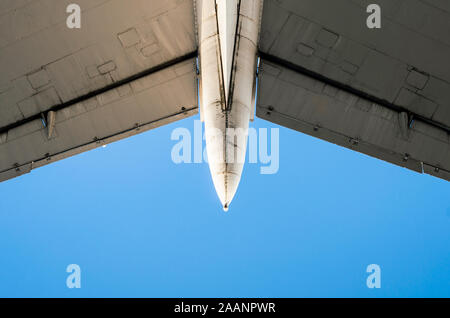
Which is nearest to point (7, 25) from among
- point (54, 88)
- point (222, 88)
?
point (54, 88)

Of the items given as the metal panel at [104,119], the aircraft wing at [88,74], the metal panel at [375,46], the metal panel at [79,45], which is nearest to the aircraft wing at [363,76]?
the metal panel at [375,46]

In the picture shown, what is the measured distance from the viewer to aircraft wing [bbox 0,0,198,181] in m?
7.73

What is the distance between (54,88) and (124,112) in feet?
5.25

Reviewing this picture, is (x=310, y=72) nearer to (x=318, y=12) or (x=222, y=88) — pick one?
(x=318, y=12)

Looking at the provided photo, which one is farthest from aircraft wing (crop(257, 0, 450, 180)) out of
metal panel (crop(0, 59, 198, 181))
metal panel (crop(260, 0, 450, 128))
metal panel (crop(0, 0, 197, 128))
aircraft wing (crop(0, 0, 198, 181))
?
metal panel (crop(0, 0, 197, 128))

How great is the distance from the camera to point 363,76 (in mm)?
8273

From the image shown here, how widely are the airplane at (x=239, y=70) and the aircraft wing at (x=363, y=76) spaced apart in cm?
2

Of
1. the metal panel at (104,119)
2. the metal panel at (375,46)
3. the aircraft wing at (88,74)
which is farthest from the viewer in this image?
the metal panel at (104,119)

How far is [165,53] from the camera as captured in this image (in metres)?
8.01

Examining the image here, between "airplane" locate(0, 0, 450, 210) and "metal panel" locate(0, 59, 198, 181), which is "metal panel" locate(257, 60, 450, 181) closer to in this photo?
"airplane" locate(0, 0, 450, 210)

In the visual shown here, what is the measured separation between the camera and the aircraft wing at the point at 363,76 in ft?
25.1

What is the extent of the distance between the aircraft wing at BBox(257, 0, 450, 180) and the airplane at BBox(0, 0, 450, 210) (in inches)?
0.8

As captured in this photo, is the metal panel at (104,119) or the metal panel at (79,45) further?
the metal panel at (104,119)

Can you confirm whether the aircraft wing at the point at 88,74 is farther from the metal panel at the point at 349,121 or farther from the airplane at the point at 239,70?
the metal panel at the point at 349,121
